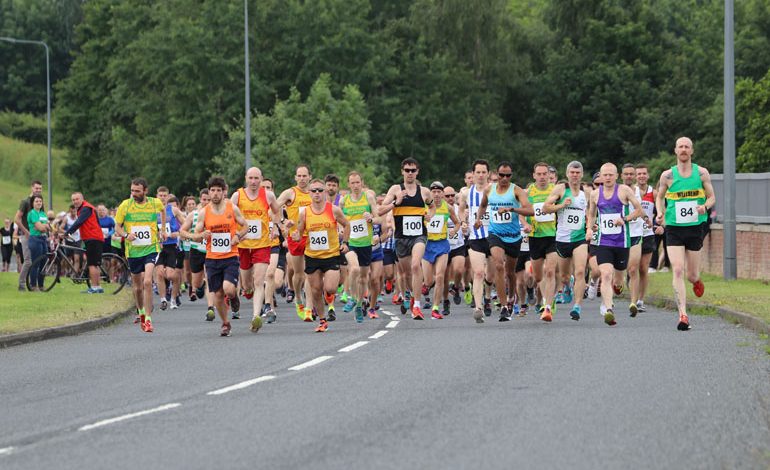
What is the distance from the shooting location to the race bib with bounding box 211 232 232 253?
19.5 meters

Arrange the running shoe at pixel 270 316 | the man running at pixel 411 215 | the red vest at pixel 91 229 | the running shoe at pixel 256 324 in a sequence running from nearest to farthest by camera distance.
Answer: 1. the running shoe at pixel 256 324
2. the man running at pixel 411 215
3. the running shoe at pixel 270 316
4. the red vest at pixel 91 229

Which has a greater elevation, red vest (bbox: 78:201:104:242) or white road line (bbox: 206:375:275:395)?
red vest (bbox: 78:201:104:242)

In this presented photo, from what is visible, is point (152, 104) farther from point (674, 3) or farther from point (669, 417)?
point (669, 417)

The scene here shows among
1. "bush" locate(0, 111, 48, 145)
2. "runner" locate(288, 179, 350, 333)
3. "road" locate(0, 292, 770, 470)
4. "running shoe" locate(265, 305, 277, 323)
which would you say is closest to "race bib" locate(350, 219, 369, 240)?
"running shoe" locate(265, 305, 277, 323)

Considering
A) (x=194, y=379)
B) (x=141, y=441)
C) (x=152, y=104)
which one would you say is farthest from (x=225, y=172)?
(x=141, y=441)

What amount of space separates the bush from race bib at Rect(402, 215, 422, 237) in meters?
88.5

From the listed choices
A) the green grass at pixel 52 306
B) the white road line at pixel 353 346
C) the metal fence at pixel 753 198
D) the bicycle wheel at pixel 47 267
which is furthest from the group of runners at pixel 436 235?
the bicycle wheel at pixel 47 267

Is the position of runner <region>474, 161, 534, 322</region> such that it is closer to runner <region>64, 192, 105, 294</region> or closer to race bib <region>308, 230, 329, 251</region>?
race bib <region>308, 230, 329, 251</region>

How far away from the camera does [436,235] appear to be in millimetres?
22609

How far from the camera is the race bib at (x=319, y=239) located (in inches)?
783

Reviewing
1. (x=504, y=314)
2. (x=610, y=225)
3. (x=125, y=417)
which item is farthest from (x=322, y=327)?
(x=125, y=417)

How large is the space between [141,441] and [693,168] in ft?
35.1

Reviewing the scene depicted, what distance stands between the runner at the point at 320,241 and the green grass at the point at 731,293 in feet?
16.8

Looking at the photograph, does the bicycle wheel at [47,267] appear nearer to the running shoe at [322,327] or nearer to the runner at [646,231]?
the runner at [646,231]
